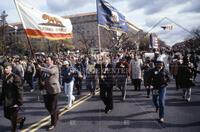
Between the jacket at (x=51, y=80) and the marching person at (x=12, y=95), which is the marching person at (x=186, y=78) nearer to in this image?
the jacket at (x=51, y=80)

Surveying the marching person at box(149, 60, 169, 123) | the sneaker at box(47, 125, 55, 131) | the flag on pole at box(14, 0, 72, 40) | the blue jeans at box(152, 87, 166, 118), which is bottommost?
the sneaker at box(47, 125, 55, 131)

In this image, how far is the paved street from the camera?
9.80 meters

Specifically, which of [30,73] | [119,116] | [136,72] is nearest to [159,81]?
[119,116]

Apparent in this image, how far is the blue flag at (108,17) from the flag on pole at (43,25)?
86.6 inches

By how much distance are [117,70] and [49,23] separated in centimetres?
485

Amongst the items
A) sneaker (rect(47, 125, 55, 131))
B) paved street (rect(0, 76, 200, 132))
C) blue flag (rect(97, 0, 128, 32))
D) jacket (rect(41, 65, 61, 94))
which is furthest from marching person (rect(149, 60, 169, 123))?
blue flag (rect(97, 0, 128, 32))

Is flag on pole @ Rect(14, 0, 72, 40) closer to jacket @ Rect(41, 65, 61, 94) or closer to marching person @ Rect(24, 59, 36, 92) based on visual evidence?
jacket @ Rect(41, 65, 61, 94)

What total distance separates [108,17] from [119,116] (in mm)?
4736

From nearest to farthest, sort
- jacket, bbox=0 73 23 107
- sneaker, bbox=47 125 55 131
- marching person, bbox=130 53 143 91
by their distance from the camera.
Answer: jacket, bbox=0 73 23 107 < sneaker, bbox=47 125 55 131 < marching person, bbox=130 53 143 91

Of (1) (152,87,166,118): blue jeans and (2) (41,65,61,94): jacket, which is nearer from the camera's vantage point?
(2) (41,65,61,94): jacket

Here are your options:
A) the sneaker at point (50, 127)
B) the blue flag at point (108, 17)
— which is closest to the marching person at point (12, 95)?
the sneaker at point (50, 127)

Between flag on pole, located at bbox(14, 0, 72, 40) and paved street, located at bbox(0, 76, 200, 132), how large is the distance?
2.30m

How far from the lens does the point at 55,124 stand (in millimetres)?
10078

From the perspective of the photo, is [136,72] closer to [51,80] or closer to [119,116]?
[119,116]
